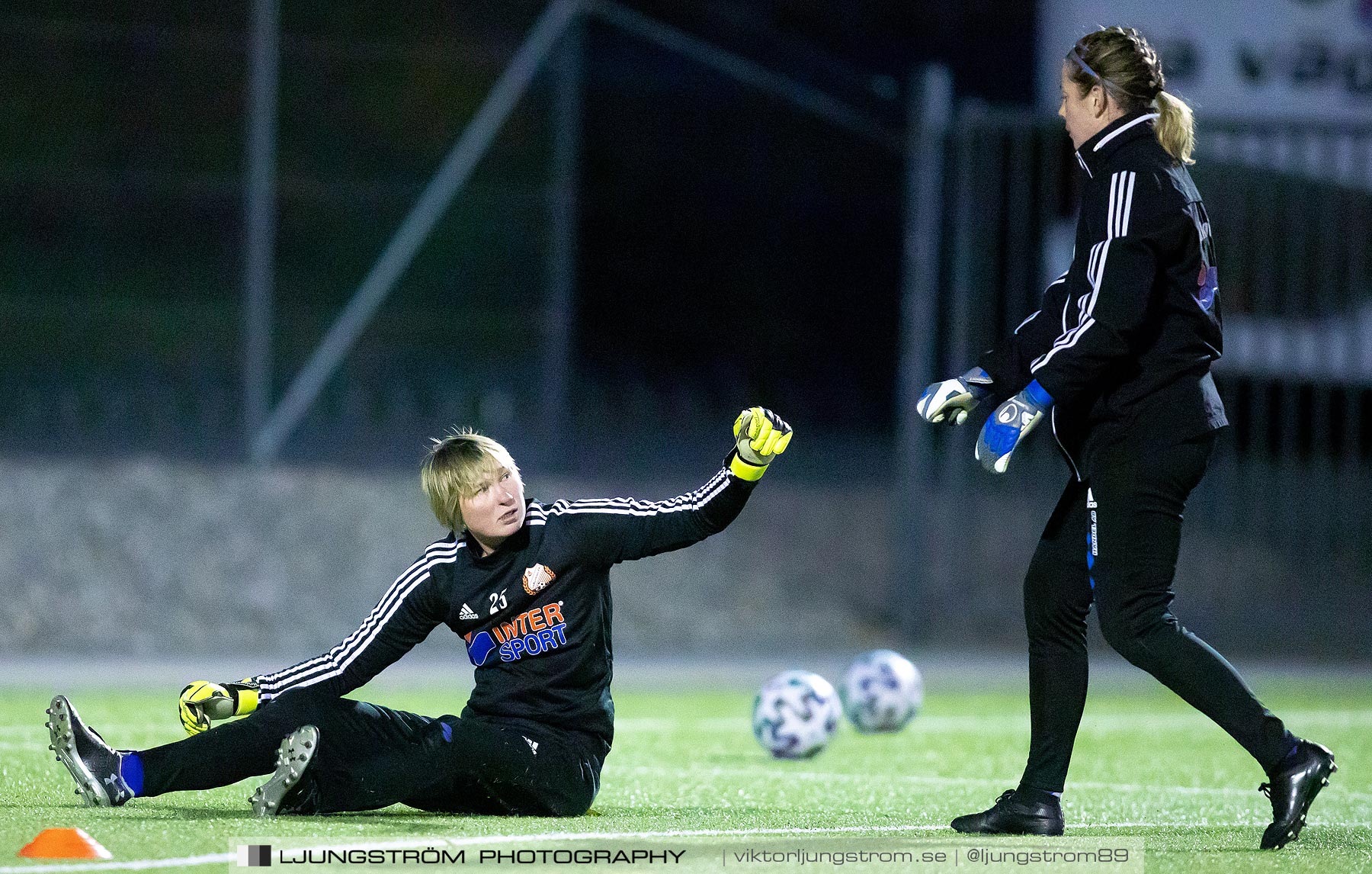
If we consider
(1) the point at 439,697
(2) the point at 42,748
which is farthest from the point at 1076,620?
(1) the point at 439,697

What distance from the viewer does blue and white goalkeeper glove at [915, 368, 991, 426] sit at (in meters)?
4.69

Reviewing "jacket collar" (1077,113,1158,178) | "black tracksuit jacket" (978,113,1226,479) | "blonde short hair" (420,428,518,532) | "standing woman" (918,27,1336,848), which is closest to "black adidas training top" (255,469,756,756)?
"blonde short hair" (420,428,518,532)

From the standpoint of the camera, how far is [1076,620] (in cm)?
479

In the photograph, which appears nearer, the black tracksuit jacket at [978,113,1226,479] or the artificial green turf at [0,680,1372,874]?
the artificial green turf at [0,680,1372,874]

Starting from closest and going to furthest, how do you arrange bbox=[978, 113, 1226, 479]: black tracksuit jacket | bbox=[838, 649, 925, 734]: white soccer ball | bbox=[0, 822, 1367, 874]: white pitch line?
1. bbox=[0, 822, 1367, 874]: white pitch line
2. bbox=[978, 113, 1226, 479]: black tracksuit jacket
3. bbox=[838, 649, 925, 734]: white soccer ball

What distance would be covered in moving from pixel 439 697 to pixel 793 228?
18.6 ft

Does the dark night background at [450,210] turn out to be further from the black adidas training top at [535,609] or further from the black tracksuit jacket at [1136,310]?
the black tracksuit jacket at [1136,310]

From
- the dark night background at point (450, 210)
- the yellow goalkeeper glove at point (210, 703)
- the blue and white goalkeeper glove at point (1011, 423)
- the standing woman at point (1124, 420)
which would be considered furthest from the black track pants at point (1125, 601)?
the dark night background at point (450, 210)

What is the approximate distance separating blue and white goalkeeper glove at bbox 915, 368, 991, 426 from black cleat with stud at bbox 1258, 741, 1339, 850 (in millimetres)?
1121

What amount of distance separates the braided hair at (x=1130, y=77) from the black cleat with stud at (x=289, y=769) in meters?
2.45

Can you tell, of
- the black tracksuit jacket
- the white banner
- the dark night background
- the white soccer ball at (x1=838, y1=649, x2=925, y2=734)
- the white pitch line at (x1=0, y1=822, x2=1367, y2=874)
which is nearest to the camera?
the white pitch line at (x1=0, y1=822, x2=1367, y2=874)

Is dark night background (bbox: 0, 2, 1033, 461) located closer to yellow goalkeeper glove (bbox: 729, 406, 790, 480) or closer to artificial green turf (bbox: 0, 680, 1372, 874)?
artificial green turf (bbox: 0, 680, 1372, 874)

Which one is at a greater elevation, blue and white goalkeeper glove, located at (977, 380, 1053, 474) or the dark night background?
the dark night background

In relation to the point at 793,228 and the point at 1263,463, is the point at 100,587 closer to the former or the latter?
the point at 793,228
